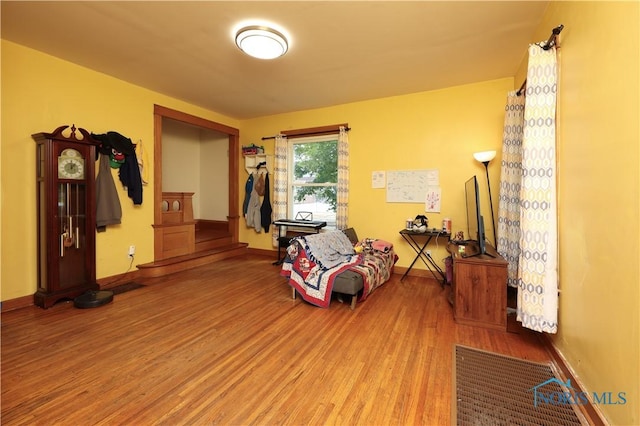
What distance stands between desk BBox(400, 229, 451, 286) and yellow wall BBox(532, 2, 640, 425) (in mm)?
1754

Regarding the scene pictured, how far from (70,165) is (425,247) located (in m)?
4.45

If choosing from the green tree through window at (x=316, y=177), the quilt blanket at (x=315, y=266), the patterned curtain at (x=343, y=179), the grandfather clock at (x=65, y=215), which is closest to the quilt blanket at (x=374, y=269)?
the quilt blanket at (x=315, y=266)

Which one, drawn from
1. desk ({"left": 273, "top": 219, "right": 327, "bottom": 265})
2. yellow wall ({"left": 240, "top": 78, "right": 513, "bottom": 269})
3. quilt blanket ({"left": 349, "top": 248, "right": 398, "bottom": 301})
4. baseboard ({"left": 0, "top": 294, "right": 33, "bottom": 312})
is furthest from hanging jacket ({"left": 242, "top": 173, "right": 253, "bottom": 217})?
baseboard ({"left": 0, "top": 294, "right": 33, "bottom": 312})

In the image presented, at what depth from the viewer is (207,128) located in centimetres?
483

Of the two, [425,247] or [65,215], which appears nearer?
[65,215]

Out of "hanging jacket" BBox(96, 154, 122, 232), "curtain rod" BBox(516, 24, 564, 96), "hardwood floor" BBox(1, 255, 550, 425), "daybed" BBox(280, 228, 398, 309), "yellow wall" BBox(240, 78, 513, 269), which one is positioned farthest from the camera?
"yellow wall" BBox(240, 78, 513, 269)

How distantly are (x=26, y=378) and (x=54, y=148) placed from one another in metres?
2.17

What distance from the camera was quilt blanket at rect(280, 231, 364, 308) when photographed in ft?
9.26

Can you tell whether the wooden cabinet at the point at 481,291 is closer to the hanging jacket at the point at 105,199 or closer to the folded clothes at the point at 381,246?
the folded clothes at the point at 381,246

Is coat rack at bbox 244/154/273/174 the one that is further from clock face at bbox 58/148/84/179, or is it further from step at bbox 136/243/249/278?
clock face at bbox 58/148/84/179

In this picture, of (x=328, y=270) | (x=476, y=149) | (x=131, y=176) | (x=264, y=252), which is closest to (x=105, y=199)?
(x=131, y=176)

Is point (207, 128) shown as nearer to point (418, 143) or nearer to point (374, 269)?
point (418, 143)

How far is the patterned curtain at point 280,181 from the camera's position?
4.90 metres

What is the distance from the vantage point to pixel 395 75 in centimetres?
335
